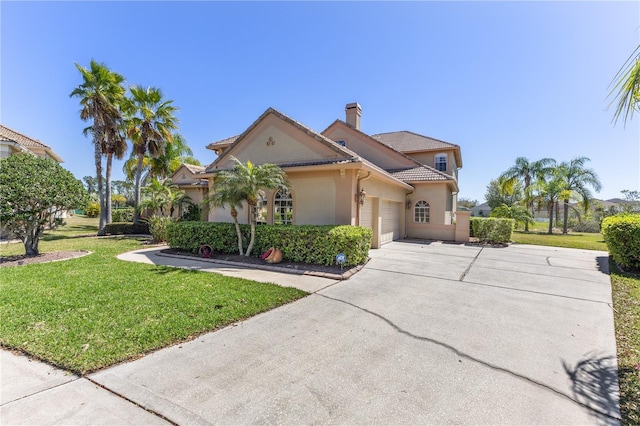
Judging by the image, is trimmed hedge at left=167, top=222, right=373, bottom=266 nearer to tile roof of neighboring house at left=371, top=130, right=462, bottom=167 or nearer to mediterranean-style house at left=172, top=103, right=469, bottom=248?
mediterranean-style house at left=172, top=103, right=469, bottom=248

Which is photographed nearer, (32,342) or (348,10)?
(32,342)

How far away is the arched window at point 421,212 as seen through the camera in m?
18.3

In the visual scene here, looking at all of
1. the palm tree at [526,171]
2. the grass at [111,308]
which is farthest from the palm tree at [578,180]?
the grass at [111,308]

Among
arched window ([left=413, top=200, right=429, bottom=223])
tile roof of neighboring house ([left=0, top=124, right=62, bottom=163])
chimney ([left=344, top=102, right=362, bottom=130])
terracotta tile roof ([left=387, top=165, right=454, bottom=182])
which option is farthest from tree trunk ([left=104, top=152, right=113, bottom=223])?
arched window ([left=413, top=200, right=429, bottom=223])

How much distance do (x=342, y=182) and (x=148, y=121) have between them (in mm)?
16948

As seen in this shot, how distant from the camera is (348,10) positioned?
1122 cm

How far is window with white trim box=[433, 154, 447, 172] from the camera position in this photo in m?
20.9

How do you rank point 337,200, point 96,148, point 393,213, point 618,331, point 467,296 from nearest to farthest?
1. point 618,331
2. point 467,296
3. point 337,200
4. point 393,213
5. point 96,148

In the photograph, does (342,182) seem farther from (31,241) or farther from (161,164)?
(161,164)

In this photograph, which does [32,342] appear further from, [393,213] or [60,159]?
[60,159]

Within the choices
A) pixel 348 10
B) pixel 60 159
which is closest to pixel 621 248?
pixel 348 10

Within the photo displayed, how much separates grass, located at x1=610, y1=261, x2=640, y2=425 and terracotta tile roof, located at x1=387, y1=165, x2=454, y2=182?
1031 centimetres

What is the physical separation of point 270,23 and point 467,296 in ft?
42.4

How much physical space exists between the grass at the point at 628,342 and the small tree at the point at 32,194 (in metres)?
14.1
